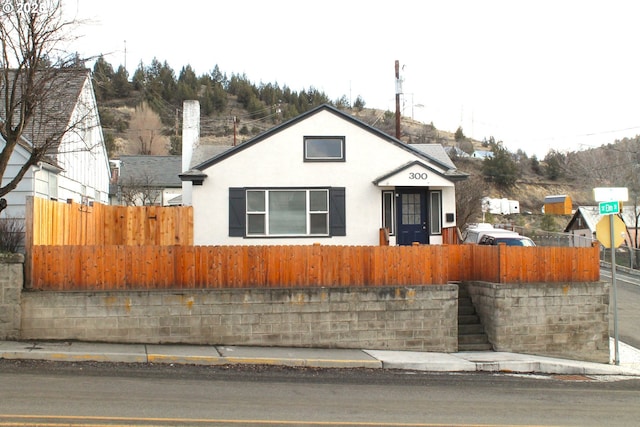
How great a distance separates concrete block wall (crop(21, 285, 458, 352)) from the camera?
41.6 feet

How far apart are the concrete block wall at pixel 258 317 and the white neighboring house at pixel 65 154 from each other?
12.3ft

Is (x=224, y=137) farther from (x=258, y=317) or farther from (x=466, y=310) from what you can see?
(x=258, y=317)

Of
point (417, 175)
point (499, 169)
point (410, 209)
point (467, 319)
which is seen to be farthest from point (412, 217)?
point (499, 169)

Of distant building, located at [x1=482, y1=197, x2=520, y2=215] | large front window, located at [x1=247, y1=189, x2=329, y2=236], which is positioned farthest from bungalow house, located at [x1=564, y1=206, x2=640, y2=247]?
large front window, located at [x1=247, y1=189, x2=329, y2=236]

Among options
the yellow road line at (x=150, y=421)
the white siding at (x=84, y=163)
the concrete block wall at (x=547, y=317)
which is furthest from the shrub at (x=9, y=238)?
the concrete block wall at (x=547, y=317)

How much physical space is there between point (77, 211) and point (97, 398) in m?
7.80

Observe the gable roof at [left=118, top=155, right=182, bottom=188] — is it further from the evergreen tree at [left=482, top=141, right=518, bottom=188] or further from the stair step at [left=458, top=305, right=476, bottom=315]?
the evergreen tree at [left=482, top=141, right=518, bottom=188]

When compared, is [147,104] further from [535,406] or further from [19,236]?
[535,406]

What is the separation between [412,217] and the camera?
21.5m

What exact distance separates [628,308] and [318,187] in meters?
15.1

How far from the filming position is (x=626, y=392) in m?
12.0

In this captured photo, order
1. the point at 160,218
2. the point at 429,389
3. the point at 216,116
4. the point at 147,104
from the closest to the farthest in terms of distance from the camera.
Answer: the point at 429,389 < the point at 160,218 < the point at 147,104 < the point at 216,116

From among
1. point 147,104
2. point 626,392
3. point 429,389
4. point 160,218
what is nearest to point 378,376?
point 429,389

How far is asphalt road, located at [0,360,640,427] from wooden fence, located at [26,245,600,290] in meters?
2.41
